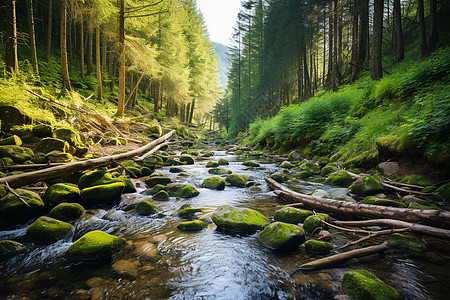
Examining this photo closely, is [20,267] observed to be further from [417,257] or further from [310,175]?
[310,175]

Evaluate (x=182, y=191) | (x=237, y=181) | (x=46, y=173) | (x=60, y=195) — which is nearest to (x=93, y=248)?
(x=60, y=195)

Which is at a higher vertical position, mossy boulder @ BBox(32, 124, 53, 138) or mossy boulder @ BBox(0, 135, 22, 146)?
mossy boulder @ BBox(32, 124, 53, 138)

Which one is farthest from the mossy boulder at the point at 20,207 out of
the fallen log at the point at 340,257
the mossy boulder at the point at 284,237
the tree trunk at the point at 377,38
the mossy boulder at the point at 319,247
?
the tree trunk at the point at 377,38

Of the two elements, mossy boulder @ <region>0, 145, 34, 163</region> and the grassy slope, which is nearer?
the grassy slope

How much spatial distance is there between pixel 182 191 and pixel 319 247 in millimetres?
3727

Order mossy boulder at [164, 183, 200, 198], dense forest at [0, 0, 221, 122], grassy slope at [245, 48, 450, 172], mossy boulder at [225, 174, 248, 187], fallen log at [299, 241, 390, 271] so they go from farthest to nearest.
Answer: dense forest at [0, 0, 221, 122] < mossy boulder at [225, 174, 248, 187] < mossy boulder at [164, 183, 200, 198] < grassy slope at [245, 48, 450, 172] < fallen log at [299, 241, 390, 271]

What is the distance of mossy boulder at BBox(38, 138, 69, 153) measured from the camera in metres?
5.39

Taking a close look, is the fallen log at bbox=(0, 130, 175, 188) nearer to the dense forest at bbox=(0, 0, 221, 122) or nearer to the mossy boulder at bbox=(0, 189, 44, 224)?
the mossy boulder at bbox=(0, 189, 44, 224)

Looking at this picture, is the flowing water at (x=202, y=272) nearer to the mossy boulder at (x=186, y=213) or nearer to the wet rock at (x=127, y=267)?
the wet rock at (x=127, y=267)

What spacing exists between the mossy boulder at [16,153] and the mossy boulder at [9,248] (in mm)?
2732

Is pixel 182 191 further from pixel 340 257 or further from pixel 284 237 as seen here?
pixel 340 257

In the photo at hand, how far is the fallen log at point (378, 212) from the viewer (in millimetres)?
2292

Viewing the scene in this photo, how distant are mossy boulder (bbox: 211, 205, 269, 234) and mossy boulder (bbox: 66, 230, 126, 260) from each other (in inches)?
65.3

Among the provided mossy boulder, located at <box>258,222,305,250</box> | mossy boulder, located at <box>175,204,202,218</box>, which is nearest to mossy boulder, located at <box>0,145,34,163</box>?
mossy boulder, located at <box>175,204,202,218</box>
